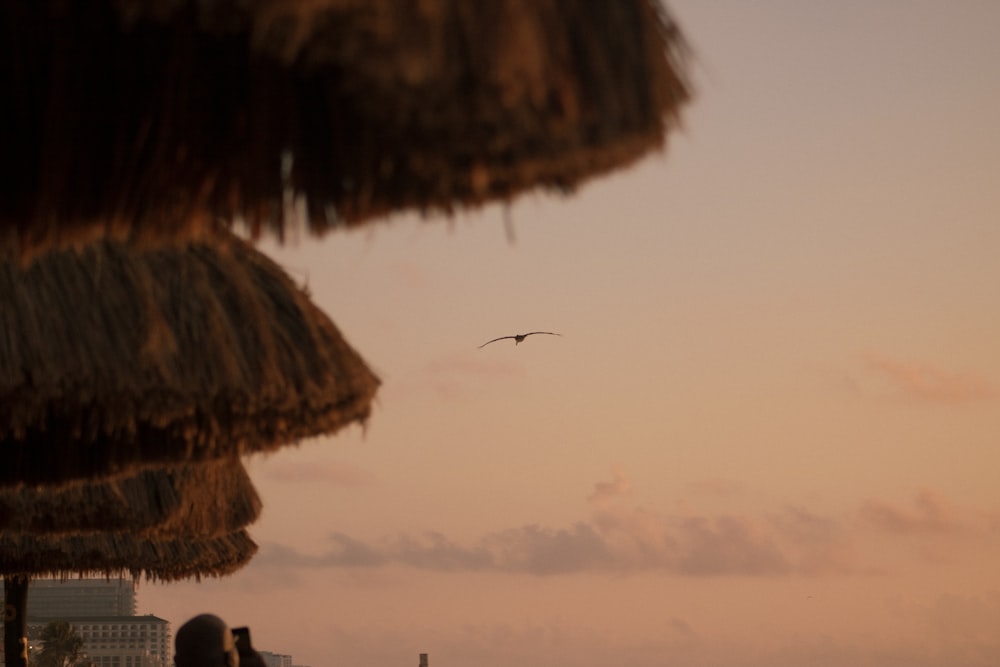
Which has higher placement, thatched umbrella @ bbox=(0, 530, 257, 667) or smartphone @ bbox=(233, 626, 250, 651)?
thatched umbrella @ bbox=(0, 530, 257, 667)

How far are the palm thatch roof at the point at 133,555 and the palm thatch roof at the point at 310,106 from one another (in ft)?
19.1

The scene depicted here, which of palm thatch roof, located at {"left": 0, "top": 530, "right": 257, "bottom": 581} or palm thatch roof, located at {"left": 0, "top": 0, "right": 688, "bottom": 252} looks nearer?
palm thatch roof, located at {"left": 0, "top": 0, "right": 688, "bottom": 252}

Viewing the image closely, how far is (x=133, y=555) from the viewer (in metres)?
7.86

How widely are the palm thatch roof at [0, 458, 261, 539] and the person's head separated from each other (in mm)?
1590

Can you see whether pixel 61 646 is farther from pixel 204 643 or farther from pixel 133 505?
pixel 204 643

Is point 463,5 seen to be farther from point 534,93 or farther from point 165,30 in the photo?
point 165,30

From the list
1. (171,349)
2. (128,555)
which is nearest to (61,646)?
(128,555)

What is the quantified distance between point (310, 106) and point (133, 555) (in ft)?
21.3

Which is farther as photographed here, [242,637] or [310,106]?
[242,637]

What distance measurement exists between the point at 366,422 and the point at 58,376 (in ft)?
4.16

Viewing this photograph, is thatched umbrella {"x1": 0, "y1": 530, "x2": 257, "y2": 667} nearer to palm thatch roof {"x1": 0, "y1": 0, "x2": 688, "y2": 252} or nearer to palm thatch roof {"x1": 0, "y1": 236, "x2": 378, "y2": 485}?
palm thatch roof {"x1": 0, "y1": 236, "x2": 378, "y2": 485}

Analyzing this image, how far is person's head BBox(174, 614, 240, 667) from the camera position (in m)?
4.07

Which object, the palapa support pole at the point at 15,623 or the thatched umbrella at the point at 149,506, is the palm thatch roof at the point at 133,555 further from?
the thatched umbrella at the point at 149,506

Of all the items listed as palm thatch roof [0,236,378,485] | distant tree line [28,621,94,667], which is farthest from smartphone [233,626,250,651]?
distant tree line [28,621,94,667]
